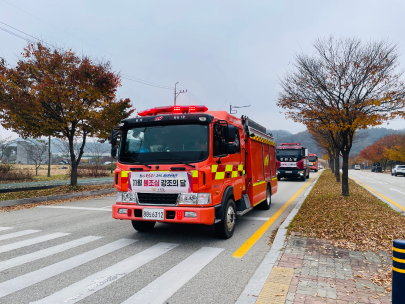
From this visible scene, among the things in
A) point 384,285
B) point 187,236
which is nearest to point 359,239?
point 384,285

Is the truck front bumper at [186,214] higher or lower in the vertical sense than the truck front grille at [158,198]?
lower

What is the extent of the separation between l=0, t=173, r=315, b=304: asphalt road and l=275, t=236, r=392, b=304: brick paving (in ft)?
2.03

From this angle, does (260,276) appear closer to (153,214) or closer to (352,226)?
(153,214)

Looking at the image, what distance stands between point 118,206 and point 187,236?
1.61 metres

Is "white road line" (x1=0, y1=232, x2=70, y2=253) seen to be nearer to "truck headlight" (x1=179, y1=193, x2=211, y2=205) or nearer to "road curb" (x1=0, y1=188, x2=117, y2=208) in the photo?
"truck headlight" (x1=179, y1=193, x2=211, y2=205)

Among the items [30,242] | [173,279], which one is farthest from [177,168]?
[30,242]

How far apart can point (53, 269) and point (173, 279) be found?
1.88 meters

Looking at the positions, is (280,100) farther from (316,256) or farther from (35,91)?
(35,91)

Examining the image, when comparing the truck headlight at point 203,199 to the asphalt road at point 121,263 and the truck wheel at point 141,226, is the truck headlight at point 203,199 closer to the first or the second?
the asphalt road at point 121,263

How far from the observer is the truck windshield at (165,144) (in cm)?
579

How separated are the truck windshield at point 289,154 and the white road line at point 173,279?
2084cm

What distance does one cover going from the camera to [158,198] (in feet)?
19.2

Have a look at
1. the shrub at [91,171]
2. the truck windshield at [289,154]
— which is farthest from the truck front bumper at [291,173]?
the shrub at [91,171]

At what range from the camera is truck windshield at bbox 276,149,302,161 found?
24984 millimetres
